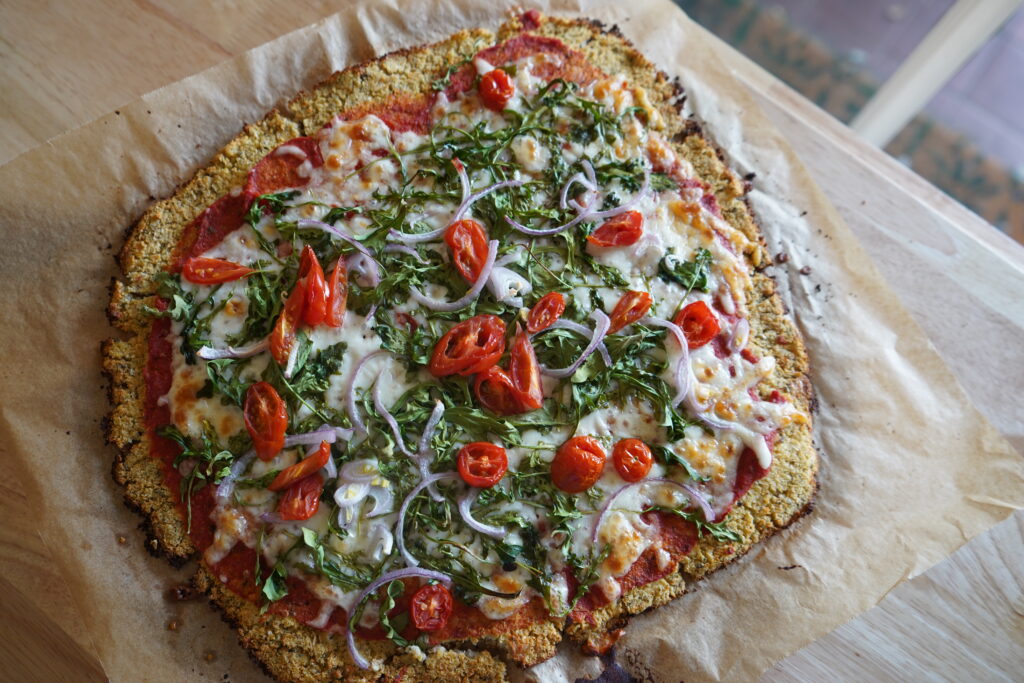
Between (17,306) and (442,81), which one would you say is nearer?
(17,306)

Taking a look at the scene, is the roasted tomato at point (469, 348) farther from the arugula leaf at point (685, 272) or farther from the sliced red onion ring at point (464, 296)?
the arugula leaf at point (685, 272)

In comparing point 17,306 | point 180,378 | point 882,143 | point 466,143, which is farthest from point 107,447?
point 882,143

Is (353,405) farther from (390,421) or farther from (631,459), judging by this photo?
(631,459)

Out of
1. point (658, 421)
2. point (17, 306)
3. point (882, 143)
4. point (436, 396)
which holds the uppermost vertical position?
point (882, 143)

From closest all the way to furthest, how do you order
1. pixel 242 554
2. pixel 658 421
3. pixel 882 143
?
pixel 242 554 → pixel 658 421 → pixel 882 143

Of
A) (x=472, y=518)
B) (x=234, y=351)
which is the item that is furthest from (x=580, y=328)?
(x=234, y=351)

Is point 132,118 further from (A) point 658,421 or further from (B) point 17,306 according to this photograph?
(A) point 658,421

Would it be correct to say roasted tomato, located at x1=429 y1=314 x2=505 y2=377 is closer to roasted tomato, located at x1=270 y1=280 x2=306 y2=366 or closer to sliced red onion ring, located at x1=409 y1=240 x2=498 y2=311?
sliced red onion ring, located at x1=409 y1=240 x2=498 y2=311

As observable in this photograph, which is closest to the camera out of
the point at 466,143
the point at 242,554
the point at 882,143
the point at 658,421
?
the point at 242,554
